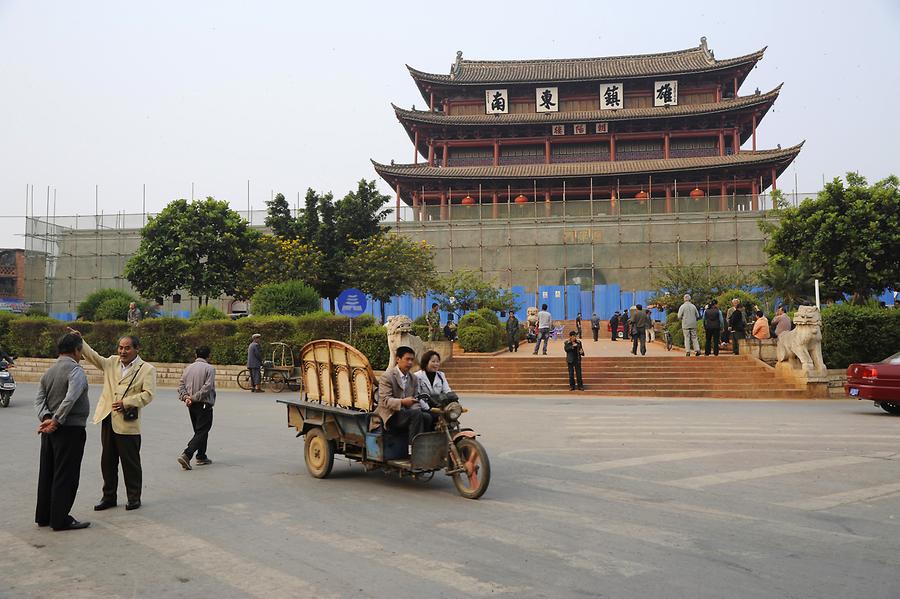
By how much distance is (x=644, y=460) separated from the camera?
30.2 ft

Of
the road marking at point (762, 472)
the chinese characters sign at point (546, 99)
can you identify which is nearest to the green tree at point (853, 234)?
the road marking at point (762, 472)

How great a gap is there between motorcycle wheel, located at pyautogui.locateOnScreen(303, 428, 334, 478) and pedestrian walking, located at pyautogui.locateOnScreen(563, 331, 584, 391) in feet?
36.6

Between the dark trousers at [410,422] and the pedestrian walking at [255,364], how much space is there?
1419cm

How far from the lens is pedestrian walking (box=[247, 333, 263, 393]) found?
20.9 m

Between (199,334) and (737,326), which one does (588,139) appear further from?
(199,334)

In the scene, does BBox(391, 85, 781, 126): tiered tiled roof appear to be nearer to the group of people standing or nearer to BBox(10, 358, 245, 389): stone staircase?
BBox(10, 358, 245, 389): stone staircase

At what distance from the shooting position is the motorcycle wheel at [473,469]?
6969 millimetres

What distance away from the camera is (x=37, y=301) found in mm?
43938

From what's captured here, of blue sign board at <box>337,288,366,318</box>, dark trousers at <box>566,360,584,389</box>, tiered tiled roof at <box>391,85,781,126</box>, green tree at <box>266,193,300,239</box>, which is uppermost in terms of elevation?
tiered tiled roof at <box>391,85,781,126</box>

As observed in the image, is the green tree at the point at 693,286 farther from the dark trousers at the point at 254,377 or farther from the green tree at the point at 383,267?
the dark trousers at the point at 254,377

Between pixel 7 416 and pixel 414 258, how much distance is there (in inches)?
665

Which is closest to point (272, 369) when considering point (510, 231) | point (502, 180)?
point (510, 231)

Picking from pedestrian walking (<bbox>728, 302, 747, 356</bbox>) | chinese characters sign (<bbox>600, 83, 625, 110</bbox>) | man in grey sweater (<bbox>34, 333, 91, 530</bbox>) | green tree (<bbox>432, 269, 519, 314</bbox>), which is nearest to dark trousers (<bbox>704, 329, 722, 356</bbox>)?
pedestrian walking (<bbox>728, 302, 747, 356</bbox>)

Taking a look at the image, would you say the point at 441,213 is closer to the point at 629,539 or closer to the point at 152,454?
the point at 152,454
